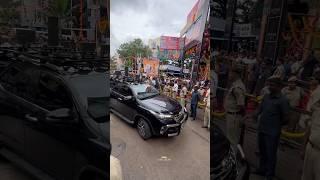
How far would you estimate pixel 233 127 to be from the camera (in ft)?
6.22

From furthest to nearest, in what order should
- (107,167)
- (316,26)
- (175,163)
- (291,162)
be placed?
(175,163) < (107,167) < (291,162) < (316,26)

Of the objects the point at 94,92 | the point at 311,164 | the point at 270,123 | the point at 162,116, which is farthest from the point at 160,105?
the point at 311,164

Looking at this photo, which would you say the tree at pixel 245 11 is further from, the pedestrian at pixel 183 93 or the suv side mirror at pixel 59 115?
the suv side mirror at pixel 59 115

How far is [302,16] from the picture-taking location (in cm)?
149

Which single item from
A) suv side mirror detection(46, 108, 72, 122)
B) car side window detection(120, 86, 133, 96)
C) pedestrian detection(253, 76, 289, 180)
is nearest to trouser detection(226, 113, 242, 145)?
pedestrian detection(253, 76, 289, 180)

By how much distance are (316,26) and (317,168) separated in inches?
25.4

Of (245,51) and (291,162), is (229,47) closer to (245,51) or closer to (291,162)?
(245,51)

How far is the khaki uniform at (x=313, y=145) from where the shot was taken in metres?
1.47

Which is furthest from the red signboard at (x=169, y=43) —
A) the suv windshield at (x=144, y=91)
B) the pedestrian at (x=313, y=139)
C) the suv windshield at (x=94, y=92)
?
the pedestrian at (x=313, y=139)

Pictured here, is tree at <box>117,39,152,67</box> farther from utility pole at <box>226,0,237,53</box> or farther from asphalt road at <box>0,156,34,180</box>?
asphalt road at <box>0,156,34,180</box>

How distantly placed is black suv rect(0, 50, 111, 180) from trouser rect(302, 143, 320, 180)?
980 millimetres

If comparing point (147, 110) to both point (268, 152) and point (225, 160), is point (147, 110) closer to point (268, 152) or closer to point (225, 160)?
point (225, 160)

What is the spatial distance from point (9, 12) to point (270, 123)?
1407 mm

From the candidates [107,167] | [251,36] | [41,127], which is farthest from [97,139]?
[251,36]
